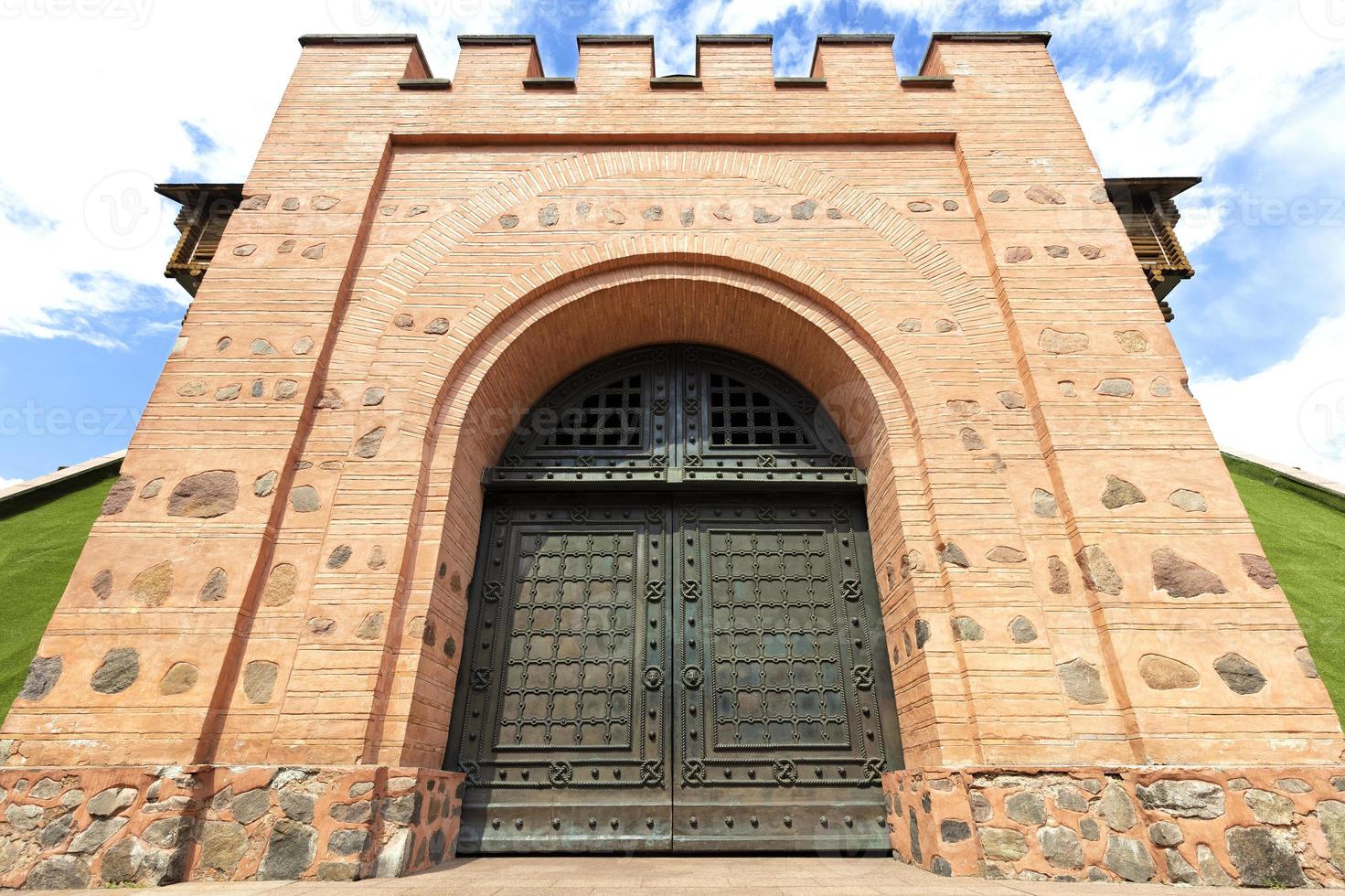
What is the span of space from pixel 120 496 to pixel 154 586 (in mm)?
656

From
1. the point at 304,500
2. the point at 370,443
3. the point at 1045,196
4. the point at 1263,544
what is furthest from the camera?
the point at 1263,544

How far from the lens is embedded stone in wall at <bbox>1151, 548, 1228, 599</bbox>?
3.52m

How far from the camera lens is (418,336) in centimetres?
439

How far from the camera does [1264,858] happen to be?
2873 mm

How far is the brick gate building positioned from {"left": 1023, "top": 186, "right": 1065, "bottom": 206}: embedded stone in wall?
0.03 meters

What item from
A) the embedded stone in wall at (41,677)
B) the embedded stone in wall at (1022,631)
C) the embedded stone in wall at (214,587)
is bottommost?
the embedded stone in wall at (41,677)

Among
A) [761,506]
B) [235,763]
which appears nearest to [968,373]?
[761,506]

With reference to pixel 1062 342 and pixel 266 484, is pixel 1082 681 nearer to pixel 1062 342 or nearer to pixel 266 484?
pixel 1062 342

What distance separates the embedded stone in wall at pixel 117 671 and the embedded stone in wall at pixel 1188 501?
5.78 m

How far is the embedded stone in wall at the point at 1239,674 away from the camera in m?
3.29

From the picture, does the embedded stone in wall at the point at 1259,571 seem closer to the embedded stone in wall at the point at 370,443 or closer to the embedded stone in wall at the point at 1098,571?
the embedded stone in wall at the point at 1098,571

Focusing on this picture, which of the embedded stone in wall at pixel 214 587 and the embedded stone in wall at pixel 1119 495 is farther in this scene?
the embedded stone in wall at pixel 1119 495

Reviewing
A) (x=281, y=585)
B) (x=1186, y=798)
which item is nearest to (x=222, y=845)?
(x=281, y=585)

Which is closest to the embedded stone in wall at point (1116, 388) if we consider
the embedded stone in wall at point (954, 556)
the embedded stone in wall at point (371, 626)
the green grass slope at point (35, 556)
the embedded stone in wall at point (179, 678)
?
the embedded stone in wall at point (954, 556)
